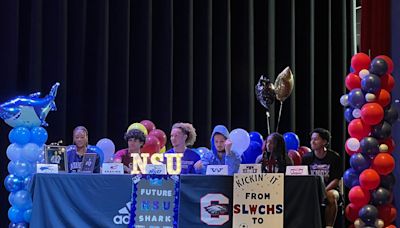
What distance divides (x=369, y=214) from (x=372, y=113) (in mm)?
949

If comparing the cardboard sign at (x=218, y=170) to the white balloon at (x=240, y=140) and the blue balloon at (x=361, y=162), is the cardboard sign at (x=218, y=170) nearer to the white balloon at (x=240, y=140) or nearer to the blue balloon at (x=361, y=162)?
the white balloon at (x=240, y=140)

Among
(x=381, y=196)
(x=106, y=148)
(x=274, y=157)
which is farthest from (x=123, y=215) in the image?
(x=381, y=196)

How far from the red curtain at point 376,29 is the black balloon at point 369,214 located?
2.15m

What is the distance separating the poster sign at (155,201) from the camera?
14.4 feet

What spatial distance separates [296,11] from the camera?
8.37m

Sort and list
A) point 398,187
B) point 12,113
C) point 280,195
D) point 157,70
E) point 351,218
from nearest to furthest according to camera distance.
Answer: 1. point 280,195
2. point 12,113
3. point 351,218
4. point 398,187
5. point 157,70

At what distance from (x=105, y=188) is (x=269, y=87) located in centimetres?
238

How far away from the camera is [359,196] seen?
571 centimetres

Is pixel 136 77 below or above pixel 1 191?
above

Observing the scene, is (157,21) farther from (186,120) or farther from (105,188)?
(105,188)

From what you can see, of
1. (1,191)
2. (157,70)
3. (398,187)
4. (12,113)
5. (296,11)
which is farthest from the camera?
(296,11)

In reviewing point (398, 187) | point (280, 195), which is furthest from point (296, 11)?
point (280, 195)

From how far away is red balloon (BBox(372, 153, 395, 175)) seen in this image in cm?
559

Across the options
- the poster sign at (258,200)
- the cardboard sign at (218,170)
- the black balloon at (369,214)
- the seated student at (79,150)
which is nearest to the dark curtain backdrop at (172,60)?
the seated student at (79,150)
